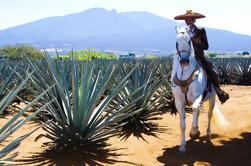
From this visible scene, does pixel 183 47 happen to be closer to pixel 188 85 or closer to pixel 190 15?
pixel 188 85

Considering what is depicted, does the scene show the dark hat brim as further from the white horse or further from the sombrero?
the white horse

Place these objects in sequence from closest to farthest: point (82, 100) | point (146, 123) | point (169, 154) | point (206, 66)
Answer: point (82, 100) → point (169, 154) → point (206, 66) → point (146, 123)

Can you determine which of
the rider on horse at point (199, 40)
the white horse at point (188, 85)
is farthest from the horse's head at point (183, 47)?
the rider on horse at point (199, 40)

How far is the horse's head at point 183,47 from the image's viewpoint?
19.4 ft

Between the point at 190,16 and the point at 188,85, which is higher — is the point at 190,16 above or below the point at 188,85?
above

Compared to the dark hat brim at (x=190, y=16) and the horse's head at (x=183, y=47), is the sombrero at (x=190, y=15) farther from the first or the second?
the horse's head at (x=183, y=47)

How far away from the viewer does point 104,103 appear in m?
6.14

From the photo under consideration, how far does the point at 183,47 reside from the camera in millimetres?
5988

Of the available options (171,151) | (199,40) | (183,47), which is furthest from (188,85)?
(171,151)

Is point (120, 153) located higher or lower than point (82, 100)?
lower

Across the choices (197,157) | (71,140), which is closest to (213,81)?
(197,157)

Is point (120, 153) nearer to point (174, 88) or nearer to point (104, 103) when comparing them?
point (104, 103)

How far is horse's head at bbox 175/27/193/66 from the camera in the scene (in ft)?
19.4

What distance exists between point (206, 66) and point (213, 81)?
296 millimetres
